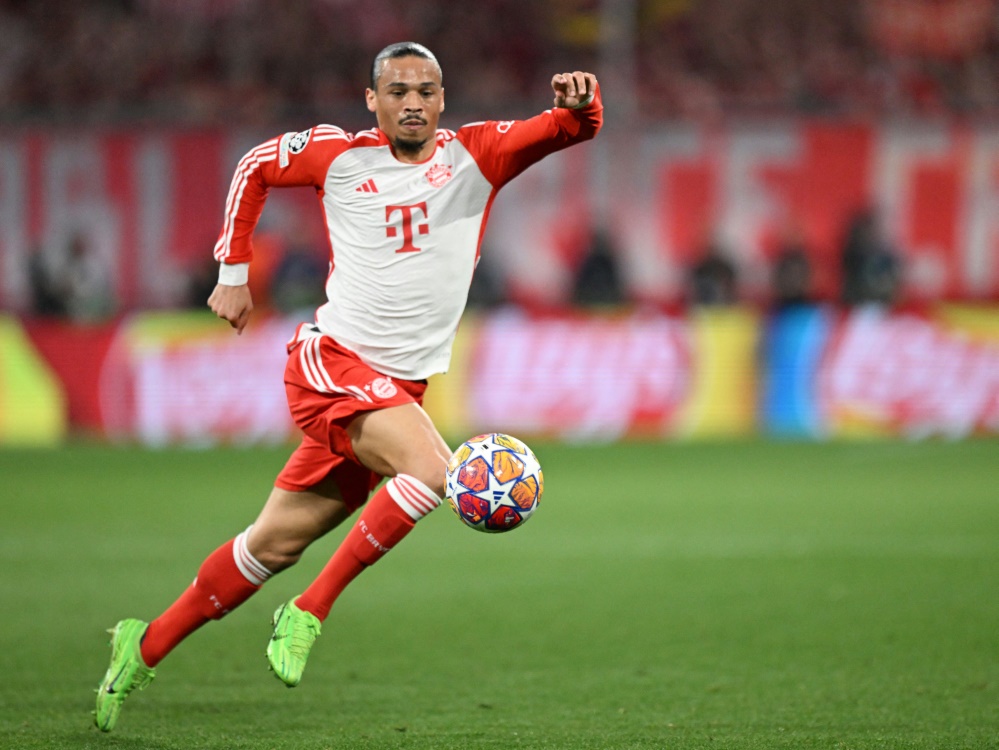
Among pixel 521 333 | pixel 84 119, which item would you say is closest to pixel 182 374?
pixel 521 333

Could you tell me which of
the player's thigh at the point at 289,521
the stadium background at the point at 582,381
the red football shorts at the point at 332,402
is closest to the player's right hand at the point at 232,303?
the red football shorts at the point at 332,402

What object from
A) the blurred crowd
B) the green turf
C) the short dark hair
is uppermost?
the blurred crowd

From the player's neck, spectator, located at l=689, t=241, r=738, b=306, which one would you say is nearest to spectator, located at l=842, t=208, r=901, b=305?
spectator, located at l=689, t=241, r=738, b=306

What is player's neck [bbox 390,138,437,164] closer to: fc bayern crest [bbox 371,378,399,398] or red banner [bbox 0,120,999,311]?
fc bayern crest [bbox 371,378,399,398]

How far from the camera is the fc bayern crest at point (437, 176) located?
15.8 ft

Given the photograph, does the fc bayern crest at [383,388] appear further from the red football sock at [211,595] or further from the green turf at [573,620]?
the green turf at [573,620]

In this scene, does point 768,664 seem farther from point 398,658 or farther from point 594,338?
point 594,338

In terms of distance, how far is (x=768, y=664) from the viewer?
18.4ft

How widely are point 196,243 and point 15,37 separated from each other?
152 inches

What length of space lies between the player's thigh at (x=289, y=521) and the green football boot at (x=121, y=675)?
0.53 meters

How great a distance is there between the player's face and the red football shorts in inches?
30.3

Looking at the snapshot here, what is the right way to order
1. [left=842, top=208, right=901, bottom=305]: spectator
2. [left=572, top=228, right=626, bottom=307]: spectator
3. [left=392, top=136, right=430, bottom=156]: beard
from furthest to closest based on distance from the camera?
1. [left=572, top=228, right=626, bottom=307]: spectator
2. [left=842, top=208, right=901, bottom=305]: spectator
3. [left=392, top=136, right=430, bottom=156]: beard

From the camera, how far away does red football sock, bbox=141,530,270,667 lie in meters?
4.84

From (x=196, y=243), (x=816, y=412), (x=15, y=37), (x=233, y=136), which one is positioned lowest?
(x=816, y=412)
